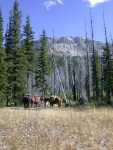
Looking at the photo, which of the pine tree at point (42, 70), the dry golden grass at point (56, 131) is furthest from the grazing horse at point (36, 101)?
the pine tree at point (42, 70)

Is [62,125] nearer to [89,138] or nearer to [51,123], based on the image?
[51,123]

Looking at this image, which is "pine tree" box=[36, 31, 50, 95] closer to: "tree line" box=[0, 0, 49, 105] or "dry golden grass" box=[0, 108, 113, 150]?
"tree line" box=[0, 0, 49, 105]

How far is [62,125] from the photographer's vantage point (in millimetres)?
18156

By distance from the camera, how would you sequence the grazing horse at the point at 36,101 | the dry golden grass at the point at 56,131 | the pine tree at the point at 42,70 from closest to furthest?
the dry golden grass at the point at 56,131, the grazing horse at the point at 36,101, the pine tree at the point at 42,70

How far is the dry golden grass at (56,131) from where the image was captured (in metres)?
14.5

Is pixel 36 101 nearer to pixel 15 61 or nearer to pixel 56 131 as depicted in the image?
pixel 56 131

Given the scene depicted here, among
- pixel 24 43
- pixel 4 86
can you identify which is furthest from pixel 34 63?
pixel 4 86

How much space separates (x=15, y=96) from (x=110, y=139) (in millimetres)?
41110

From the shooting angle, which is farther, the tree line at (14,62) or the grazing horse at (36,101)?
the tree line at (14,62)

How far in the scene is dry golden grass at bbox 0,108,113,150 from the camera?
47.6 ft

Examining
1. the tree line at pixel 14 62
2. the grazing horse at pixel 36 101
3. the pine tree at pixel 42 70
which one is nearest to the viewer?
the grazing horse at pixel 36 101

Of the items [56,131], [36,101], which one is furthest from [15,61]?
[56,131]

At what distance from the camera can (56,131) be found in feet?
55.5

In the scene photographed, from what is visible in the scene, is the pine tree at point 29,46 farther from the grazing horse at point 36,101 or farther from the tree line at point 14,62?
the grazing horse at point 36,101
